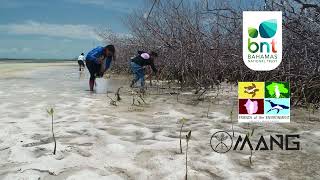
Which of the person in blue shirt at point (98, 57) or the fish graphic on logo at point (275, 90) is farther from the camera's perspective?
the person in blue shirt at point (98, 57)

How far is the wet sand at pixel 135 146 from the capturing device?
412cm

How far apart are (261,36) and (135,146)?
→ 2301mm

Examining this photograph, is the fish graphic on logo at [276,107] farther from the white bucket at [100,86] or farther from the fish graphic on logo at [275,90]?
the white bucket at [100,86]

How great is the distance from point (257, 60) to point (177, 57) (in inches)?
249

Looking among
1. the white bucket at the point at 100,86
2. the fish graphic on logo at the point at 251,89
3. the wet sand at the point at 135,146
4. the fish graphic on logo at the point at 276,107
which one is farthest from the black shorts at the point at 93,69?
the fish graphic on logo at the point at 276,107

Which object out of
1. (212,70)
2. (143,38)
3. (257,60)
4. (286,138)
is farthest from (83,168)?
(143,38)

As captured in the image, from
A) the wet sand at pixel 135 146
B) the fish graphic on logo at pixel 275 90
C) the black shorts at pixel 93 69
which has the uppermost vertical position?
the black shorts at pixel 93 69

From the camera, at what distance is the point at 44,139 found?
5.29m

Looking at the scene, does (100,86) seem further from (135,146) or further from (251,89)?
(135,146)

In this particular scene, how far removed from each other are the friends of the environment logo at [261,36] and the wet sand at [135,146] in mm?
971

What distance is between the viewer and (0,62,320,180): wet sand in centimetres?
412

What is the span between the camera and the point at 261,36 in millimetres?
6066

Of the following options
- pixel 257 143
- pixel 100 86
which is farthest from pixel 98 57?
pixel 257 143

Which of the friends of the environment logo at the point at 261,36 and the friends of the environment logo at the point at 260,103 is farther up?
the friends of the environment logo at the point at 261,36
